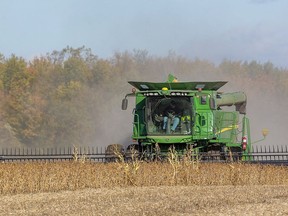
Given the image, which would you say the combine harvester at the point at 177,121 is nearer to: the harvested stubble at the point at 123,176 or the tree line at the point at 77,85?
the harvested stubble at the point at 123,176

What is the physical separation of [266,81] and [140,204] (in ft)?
141

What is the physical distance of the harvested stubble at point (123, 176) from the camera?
11.5 m

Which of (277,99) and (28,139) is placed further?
(277,99)

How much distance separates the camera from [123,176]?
11.8 meters

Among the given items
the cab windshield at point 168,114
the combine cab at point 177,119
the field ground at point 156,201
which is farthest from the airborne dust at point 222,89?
the field ground at point 156,201

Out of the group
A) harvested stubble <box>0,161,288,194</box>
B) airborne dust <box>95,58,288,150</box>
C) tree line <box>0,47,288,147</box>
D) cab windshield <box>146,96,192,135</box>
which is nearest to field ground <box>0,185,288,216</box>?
harvested stubble <box>0,161,288,194</box>

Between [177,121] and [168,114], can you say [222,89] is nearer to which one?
[168,114]

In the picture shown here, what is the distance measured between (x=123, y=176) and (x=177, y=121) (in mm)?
4376

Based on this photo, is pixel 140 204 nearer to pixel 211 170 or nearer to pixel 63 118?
pixel 211 170

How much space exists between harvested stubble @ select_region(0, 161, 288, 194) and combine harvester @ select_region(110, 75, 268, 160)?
2.52 metres

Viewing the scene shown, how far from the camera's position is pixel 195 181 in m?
12.0

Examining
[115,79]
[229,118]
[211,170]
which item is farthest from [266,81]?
[211,170]

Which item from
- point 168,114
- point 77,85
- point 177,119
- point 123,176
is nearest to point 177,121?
point 177,119

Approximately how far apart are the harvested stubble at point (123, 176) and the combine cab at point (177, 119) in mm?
2690
